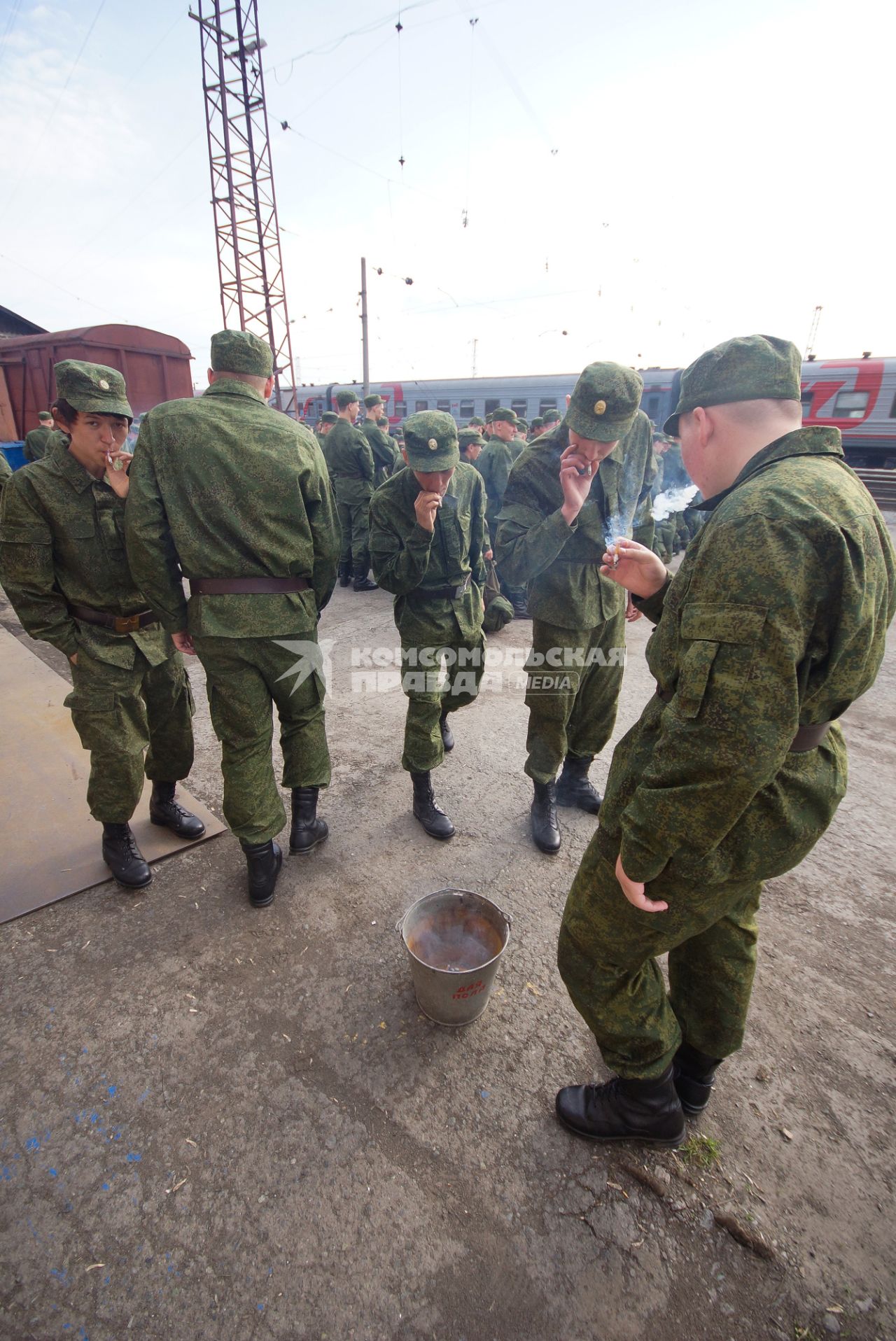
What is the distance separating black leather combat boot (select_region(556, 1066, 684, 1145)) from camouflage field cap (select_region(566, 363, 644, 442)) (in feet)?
7.63

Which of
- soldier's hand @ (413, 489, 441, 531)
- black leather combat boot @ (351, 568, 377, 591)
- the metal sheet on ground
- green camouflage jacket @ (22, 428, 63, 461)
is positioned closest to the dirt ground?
the metal sheet on ground

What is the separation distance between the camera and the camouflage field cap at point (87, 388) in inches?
89.7

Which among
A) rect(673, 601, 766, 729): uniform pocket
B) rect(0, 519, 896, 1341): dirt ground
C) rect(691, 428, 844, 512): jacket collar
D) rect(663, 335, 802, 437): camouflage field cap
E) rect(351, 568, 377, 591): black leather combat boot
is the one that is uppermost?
rect(663, 335, 802, 437): camouflage field cap

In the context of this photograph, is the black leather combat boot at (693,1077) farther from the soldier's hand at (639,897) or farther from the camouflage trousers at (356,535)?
the camouflage trousers at (356,535)

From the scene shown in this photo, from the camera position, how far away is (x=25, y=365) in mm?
12023

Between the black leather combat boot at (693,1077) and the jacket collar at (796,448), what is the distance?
1618 millimetres

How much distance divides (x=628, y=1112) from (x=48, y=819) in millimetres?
2923

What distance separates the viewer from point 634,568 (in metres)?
1.64

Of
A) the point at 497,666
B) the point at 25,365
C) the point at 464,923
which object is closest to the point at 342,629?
the point at 497,666

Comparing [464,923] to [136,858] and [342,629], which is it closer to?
[136,858]

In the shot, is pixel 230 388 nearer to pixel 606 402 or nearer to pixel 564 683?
pixel 606 402

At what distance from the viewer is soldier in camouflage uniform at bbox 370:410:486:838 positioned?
268 cm

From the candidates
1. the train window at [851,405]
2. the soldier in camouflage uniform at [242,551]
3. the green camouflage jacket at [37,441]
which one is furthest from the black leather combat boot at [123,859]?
the train window at [851,405]

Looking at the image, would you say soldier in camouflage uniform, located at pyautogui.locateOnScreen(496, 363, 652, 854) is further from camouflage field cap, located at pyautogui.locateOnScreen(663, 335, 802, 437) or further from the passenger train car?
the passenger train car
